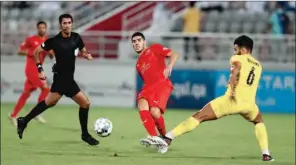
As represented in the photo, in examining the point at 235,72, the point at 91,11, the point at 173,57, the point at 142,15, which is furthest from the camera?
the point at 91,11

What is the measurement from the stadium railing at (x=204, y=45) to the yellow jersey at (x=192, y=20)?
0.52m

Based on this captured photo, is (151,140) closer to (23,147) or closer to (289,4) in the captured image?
(23,147)

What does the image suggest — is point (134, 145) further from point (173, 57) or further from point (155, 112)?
point (173, 57)

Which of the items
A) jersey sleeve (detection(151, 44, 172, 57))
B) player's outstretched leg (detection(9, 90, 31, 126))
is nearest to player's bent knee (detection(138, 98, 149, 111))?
jersey sleeve (detection(151, 44, 172, 57))

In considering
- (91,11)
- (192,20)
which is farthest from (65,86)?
(91,11)

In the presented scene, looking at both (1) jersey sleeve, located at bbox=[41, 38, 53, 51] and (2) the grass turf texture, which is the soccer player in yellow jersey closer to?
(2) the grass turf texture

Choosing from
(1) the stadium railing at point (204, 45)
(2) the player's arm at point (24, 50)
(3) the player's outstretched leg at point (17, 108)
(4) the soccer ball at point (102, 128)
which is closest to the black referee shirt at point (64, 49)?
(4) the soccer ball at point (102, 128)

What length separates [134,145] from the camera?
518 inches

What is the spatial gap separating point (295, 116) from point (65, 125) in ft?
21.4

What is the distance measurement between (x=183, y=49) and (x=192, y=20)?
967 mm

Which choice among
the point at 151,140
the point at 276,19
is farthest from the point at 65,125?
the point at 276,19

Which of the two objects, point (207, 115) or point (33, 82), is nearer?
point (207, 115)

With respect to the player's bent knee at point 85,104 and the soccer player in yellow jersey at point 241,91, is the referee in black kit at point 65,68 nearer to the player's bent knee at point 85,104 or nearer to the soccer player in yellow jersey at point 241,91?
the player's bent knee at point 85,104

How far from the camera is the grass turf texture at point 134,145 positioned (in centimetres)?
1103
